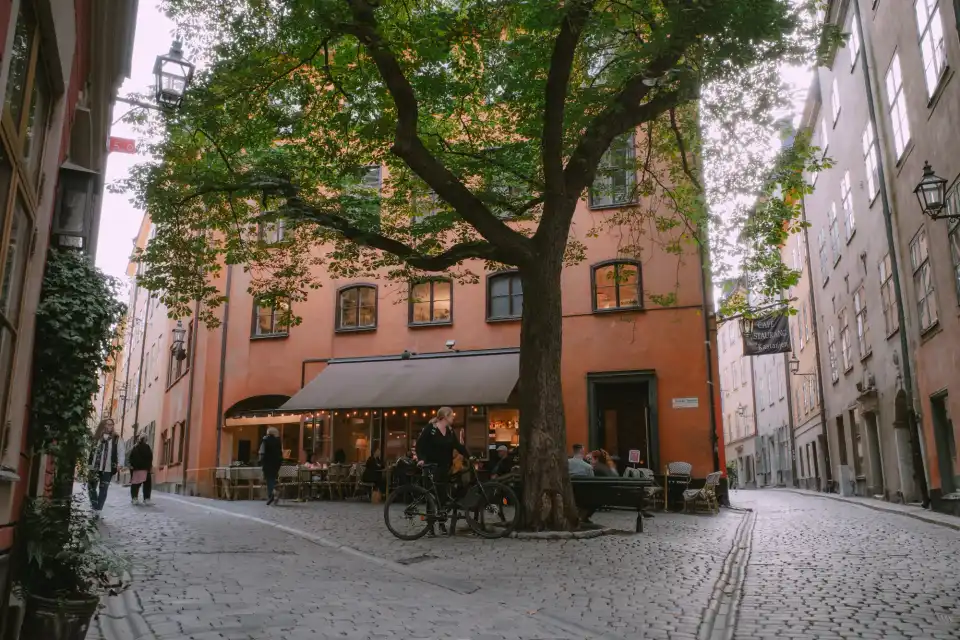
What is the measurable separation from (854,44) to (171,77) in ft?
68.2

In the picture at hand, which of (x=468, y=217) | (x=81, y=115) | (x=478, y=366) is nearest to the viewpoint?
(x=81, y=115)

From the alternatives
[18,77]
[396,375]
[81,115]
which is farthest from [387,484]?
[18,77]

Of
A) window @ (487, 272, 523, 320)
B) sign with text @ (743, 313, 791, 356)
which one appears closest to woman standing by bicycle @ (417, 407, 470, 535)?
window @ (487, 272, 523, 320)

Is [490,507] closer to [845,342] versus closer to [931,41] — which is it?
[931,41]

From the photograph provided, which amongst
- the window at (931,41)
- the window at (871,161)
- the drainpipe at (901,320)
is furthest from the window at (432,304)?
the window at (931,41)

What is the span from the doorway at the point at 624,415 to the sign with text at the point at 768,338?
16.7 ft

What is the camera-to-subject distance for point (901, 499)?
2114 centimetres

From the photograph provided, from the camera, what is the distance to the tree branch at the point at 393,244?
493 inches

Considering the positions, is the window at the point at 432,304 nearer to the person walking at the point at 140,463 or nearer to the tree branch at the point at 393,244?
the person walking at the point at 140,463

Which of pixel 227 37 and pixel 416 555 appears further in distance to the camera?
pixel 227 37

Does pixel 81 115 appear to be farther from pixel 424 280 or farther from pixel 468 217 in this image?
pixel 424 280

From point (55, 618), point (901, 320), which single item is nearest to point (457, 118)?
point (901, 320)

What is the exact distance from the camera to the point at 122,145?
15086mm

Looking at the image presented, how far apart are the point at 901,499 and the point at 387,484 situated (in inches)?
525
